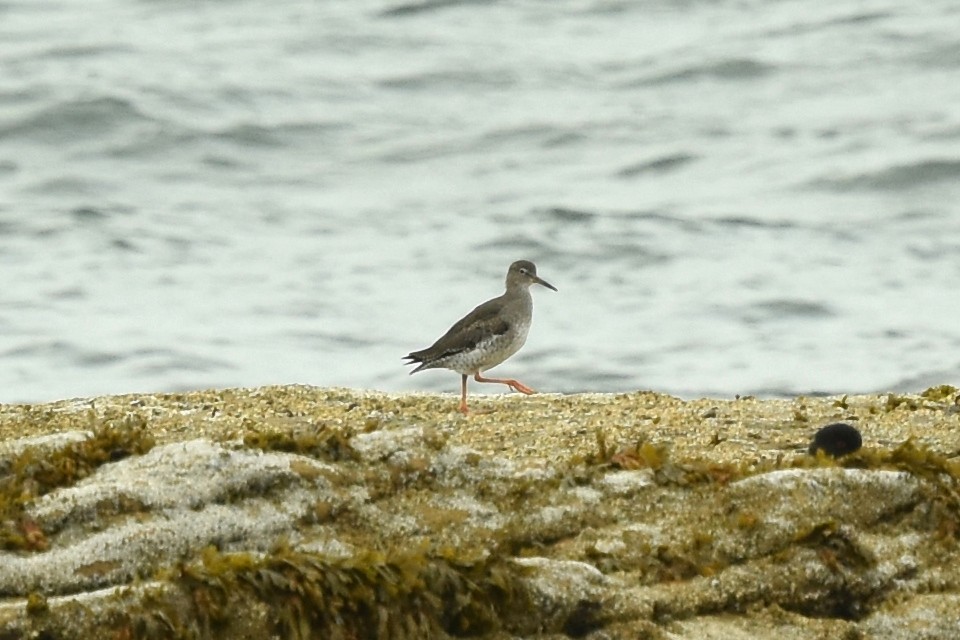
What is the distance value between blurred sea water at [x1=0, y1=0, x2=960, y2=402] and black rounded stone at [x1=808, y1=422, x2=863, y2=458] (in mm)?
8077

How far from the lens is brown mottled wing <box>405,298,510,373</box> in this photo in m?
10.5

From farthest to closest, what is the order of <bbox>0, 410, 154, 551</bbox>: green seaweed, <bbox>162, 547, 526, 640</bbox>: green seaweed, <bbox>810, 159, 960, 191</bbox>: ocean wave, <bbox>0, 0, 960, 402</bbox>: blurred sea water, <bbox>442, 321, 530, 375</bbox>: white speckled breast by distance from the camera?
<bbox>810, 159, 960, 191</bbox>: ocean wave < <bbox>0, 0, 960, 402</bbox>: blurred sea water < <bbox>442, 321, 530, 375</bbox>: white speckled breast < <bbox>0, 410, 154, 551</bbox>: green seaweed < <bbox>162, 547, 526, 640</bbox>: green seaweed

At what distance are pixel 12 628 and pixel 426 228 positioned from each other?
55.8 feet

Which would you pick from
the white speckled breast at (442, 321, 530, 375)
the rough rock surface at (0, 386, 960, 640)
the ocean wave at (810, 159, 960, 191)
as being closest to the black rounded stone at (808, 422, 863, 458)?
the rough rock surface at (0, 386, 960, 640)

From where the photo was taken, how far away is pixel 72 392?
15.9 meters

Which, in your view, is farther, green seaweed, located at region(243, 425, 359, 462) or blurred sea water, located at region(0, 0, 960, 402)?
blurred sea water, located at region(0, 0, 960, 402)

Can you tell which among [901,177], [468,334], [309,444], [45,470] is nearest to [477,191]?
[901,177]

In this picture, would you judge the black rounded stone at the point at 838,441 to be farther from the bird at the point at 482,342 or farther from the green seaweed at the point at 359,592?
the bird at the point at 482,342

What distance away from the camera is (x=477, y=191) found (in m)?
23.9

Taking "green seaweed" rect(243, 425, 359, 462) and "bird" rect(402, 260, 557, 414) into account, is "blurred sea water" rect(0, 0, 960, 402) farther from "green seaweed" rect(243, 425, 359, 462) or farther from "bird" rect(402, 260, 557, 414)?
"green seaweed" rect(243, 425, 359, 462)

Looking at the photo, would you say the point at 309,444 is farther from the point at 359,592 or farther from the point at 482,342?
the point at 482,342

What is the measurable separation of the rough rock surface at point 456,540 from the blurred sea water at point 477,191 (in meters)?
8.64

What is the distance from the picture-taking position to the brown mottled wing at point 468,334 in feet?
34.6

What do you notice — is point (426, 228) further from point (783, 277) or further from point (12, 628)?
point (12, 628)
